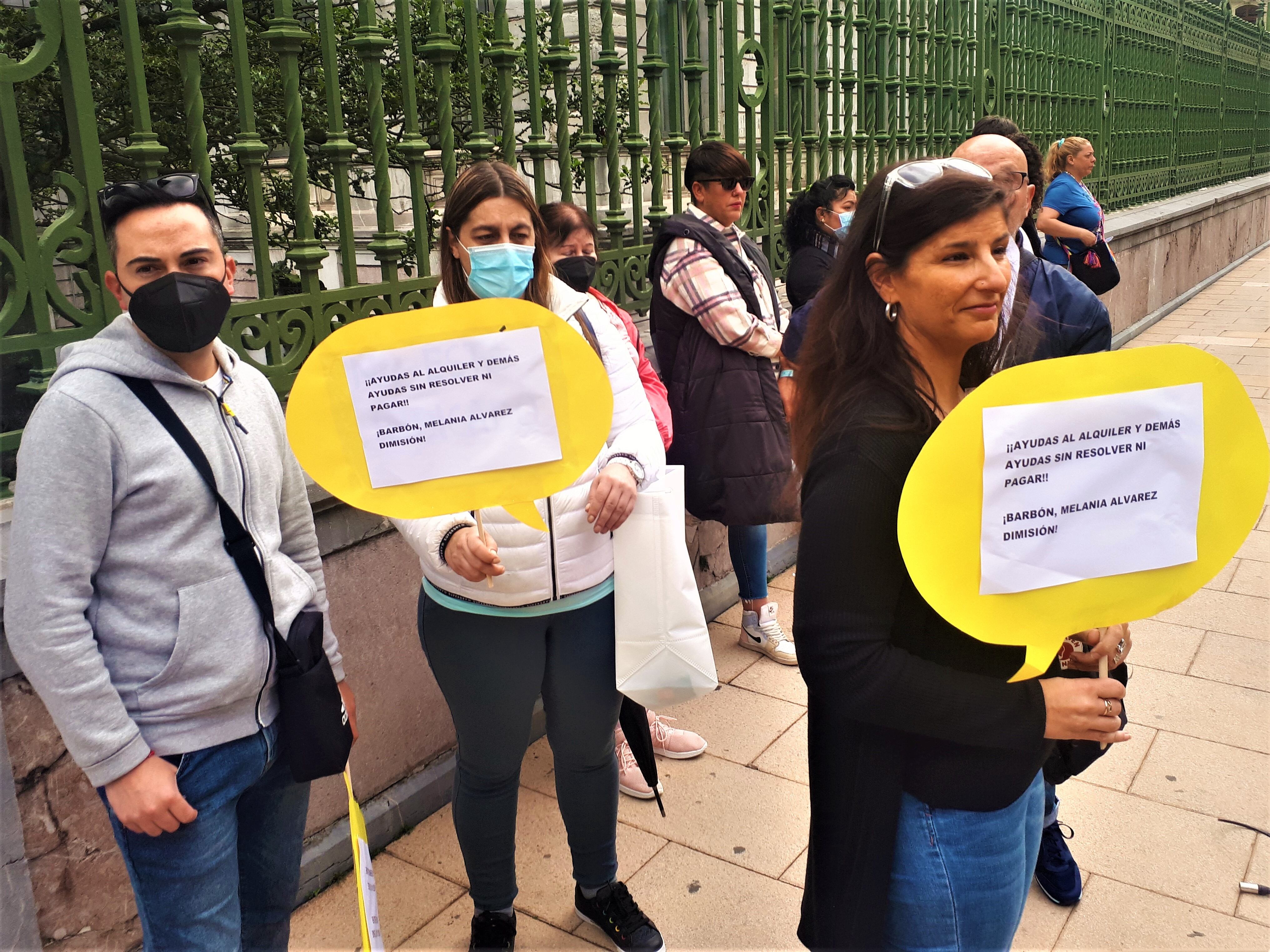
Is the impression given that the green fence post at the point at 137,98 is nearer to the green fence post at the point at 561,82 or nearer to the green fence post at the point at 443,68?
the green fence post at the point at 443,68

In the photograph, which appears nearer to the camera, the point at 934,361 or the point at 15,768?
the point at 934,361

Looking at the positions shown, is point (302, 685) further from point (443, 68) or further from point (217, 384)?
point (443, 68)

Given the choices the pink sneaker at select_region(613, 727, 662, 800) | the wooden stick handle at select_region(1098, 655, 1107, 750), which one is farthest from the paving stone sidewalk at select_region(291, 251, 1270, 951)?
the wooden stick handle at select_region(1098, 655, 1107, 750)

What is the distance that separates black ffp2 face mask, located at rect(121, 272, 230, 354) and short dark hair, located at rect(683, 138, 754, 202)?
262 cm

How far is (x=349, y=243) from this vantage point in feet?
10.6

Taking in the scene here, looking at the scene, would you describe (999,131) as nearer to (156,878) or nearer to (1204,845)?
(1204,845)

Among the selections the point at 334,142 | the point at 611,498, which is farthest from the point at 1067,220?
the point at 611,498

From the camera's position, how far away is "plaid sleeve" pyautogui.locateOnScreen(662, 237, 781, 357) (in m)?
3.99

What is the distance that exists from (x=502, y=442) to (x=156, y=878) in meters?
1.00

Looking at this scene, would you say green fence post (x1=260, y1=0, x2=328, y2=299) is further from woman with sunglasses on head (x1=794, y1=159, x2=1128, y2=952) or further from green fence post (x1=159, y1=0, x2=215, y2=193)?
woman with sunglasses on head (x1=794, y1=159, x2=1128, y2=952)

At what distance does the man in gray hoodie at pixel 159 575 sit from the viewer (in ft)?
5.68

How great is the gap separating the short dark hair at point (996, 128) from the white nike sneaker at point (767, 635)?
7.16ft

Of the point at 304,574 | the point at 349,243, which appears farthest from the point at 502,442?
the point at 349,243

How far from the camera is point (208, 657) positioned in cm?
187
